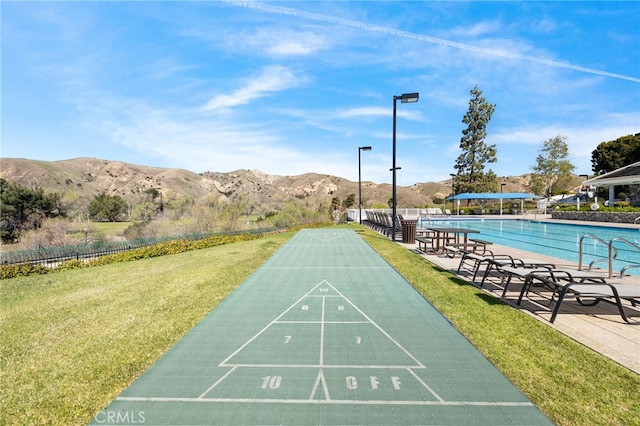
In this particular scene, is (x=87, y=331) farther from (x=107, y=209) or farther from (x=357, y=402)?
(x=107, y=209)

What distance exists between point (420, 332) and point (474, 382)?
137 centimetres

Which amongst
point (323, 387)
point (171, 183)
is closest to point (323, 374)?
point (323, 387)

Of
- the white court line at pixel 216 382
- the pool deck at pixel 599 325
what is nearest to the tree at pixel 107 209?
the white court line at pixel 216 382

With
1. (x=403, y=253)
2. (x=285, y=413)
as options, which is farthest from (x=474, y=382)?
(x=403, y=253)

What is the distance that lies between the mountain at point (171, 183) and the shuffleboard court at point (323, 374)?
152ft

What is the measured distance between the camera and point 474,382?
342cm

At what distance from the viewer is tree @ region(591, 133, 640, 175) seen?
46.1 metres

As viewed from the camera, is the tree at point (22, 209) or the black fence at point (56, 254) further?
the tree at point (22, 209)

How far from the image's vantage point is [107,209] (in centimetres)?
5369

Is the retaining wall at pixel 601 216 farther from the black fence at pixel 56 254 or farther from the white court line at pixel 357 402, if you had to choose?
the black fence at pixel 56 254

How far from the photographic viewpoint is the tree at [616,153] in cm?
4611

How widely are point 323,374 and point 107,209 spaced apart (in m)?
63.4

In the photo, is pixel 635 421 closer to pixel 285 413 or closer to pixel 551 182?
pixel 285 413

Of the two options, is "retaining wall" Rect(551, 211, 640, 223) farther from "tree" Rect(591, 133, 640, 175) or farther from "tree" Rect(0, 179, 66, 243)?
"tree" Rect(0, 179, 66, 243)
